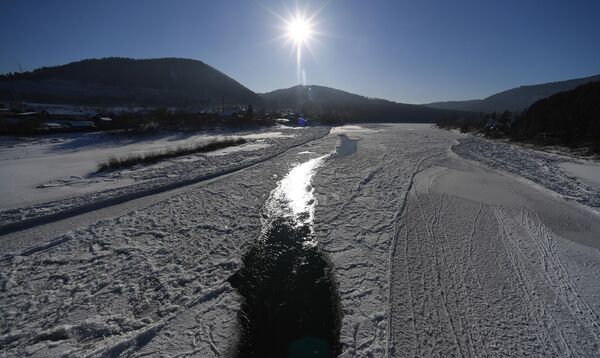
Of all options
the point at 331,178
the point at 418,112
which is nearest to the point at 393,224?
the point at 331,178

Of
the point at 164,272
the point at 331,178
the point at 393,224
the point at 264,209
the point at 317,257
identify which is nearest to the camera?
the point at 164,272

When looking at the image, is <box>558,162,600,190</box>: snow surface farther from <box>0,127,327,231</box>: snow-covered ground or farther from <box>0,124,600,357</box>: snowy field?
<box>0,127,327,231</box>: snow-covered ground

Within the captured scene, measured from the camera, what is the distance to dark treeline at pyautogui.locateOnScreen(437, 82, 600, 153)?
20.0 m

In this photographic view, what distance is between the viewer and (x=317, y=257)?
5.46 metres

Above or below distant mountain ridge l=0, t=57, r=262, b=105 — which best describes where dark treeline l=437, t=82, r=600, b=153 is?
below

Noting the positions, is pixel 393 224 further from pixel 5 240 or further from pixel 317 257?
pixel 5 240

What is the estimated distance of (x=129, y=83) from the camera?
101 meters

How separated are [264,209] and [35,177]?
915 cm

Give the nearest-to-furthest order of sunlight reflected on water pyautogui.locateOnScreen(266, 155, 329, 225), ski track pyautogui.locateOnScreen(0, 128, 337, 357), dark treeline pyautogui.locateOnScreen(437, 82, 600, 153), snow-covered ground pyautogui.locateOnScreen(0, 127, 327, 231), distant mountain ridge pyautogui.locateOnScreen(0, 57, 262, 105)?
ski track pyautogui.locateOnScreen(0, 128, 337, 357) < snow-covered ground pyautogui.locateOnScreen(0, 127, 327, 231) < sunlight reflected on water pyautogui.locateOnScreen(266, 155, 329, 225) < dark treeline pyautogui.locateOnScreen(437, 82, 600, 153) < distant mountain ridge pyautogui.locateOnScreen(0, 57, 262, 105)

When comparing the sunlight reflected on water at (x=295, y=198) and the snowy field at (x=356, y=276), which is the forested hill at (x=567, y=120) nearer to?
the snowy field at (x=356, y=276)

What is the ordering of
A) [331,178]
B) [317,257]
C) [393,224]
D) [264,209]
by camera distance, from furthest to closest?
[331,178] < [264,209] < [393,224] < [317,257]

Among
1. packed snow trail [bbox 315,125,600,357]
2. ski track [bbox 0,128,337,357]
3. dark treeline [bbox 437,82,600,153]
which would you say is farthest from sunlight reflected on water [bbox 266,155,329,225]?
dark treeline [bbox 437,82,600,153]

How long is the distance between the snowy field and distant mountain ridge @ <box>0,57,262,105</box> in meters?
73.7

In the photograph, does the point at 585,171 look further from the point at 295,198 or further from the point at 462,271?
the point at 295,198
